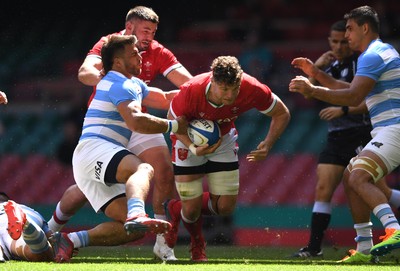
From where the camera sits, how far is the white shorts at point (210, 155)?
794 centimetres

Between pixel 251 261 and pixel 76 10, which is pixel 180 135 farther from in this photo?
pixel 76 10

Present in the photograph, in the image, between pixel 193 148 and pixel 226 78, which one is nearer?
pixel 226 78

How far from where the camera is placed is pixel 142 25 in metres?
8.55

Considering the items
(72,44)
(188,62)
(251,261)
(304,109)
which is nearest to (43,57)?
(72,44)

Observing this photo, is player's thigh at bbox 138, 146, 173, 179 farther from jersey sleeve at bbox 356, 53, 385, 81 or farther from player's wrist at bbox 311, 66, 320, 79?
jersey sleeve at bbox 356, 53, 385, 81

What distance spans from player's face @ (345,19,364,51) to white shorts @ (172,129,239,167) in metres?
1.25

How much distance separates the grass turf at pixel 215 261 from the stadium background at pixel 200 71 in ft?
4.51

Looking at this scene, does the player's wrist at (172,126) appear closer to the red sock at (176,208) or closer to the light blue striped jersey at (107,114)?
the light blue striped jersey at (107,114)

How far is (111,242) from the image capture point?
24.7ft

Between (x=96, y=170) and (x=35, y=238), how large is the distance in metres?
0.67

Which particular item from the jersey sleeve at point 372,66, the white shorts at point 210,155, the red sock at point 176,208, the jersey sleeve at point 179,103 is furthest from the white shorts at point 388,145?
the red sock at point 176,208

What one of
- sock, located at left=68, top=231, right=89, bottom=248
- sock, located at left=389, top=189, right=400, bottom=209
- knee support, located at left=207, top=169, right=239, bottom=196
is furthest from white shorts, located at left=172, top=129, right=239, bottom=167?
sock, located at left=389, top=189, right=400, bottom=209

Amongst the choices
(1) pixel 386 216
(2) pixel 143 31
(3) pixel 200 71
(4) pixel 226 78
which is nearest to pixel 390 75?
(1) pixel 386 216

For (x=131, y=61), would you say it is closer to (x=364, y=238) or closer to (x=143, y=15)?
(x=143, y=15)
